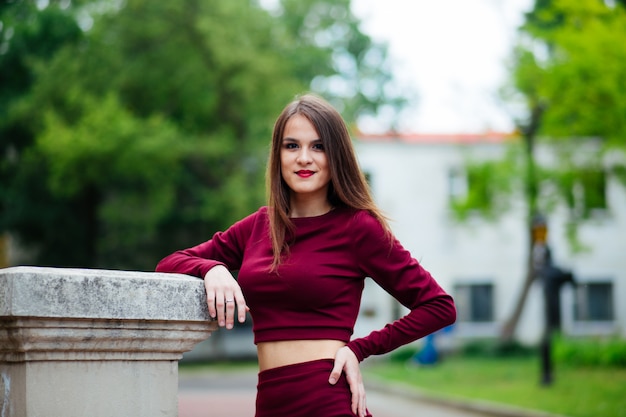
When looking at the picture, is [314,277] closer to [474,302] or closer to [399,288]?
[399,288]

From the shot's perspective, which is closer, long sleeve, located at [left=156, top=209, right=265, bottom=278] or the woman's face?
the woman's face

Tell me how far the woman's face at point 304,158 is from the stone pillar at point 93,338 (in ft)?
1.84

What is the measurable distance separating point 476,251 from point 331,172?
105 ft

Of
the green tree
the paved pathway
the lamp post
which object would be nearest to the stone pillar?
the paved pathway

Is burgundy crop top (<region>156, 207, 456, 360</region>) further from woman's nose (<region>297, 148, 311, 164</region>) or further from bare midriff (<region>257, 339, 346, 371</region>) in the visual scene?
woman's nose (<region>297, 148, 311, 164</region>)

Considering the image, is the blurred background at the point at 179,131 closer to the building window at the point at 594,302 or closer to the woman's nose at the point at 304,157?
the building window at the point at 594,302

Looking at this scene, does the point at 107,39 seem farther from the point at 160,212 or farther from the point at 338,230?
the point at 338,230

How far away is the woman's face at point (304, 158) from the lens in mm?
3275

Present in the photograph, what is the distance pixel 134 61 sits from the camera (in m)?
27.2

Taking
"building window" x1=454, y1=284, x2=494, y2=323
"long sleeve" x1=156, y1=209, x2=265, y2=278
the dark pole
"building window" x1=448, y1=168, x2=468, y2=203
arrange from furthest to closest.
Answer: "building window" x1=448, y1=168, x2=468, y2=203
"building window" x1=454, y1=284, x2=494, y2=323
the dark pole
"long sleeve" x1=156, y1=209, x2=265, y2=278

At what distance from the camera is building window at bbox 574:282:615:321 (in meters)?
33.9

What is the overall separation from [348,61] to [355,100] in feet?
8.60

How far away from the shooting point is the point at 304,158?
3.26 m

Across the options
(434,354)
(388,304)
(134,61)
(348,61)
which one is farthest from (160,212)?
(348,61)
